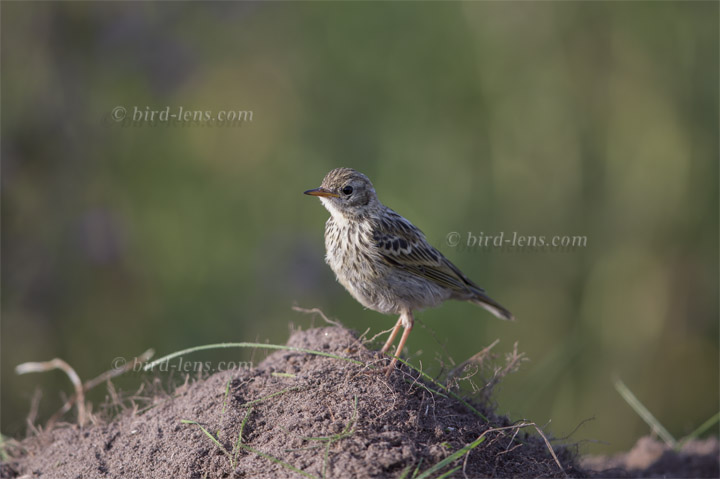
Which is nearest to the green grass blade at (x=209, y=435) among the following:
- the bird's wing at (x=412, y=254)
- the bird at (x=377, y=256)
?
the bird at (x=377, y=256)

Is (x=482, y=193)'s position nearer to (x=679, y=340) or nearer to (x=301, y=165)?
(x=301, y=165)

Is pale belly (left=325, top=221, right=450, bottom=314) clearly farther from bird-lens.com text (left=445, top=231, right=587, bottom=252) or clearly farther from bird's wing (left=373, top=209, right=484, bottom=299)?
bird-lens.com text (left=445, top=231, right=587, bottom=252)

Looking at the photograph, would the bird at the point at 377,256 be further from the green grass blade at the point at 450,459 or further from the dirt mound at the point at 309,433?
the green grass blade at the point at 450,459

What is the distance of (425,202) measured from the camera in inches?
298

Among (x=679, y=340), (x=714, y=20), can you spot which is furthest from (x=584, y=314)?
(x=714, y=20)

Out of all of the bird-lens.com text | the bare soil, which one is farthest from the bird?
the bird-lens.com text

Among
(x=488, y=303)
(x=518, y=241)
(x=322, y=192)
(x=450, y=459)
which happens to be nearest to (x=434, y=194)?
(x=518, y=241)

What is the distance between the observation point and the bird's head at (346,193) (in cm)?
481

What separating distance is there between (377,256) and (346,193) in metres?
0.51

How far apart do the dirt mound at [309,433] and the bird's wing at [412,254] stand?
986mm

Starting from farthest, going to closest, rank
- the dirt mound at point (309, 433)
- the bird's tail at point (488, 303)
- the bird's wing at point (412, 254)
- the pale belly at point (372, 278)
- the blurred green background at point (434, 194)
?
the blurred green background at point (434, 194) → the bird's tail at point (488, 303) → the bird's wing at point (412, 254) → the pale belly at point (372, 278) → the dirt mound at point (309, 433)

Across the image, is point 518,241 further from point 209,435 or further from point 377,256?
point 209,435

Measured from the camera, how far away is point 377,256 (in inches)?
184

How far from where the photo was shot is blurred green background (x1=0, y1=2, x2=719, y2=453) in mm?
6980
